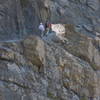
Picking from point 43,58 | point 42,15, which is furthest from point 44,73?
point 42,15

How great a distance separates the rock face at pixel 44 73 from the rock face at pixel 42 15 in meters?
3.39

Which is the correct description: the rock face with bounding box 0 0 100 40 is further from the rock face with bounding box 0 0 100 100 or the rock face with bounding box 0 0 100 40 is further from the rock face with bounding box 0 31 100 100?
the rock face with bounding box 0 31 100 100

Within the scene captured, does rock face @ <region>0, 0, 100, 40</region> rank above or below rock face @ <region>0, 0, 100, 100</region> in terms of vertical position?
above

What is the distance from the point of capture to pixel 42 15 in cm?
2605

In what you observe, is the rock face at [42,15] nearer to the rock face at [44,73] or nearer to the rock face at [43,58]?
the rock face at [43,58]

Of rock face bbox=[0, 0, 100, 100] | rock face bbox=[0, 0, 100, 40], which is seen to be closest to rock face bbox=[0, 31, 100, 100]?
rock face bbox=[0, 0, 100, 100]

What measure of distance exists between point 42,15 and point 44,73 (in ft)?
23.4

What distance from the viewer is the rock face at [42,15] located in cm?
2378

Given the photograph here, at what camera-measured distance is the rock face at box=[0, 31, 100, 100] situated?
18812 mm

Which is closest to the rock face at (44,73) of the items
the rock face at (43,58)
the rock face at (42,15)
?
the rock face at (43,58)

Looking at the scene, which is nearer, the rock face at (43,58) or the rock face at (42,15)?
the rock face at (43,58)

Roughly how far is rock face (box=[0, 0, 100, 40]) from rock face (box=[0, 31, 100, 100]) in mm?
3386

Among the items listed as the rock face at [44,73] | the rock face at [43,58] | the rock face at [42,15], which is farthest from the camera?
the rock face at [42,15]

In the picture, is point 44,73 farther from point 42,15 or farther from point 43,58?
point 42,15
